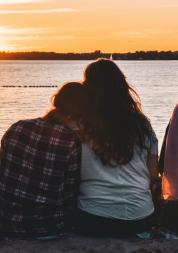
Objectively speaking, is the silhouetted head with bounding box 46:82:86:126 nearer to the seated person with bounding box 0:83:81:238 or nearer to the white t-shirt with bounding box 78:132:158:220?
the seated person with bounding box 0:83:81:238

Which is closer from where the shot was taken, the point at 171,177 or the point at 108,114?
the point at 108,114

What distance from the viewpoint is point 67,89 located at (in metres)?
4.49

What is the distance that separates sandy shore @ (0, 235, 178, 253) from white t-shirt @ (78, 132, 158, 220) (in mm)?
205

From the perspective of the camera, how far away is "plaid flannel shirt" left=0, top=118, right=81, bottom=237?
4527 millimetres

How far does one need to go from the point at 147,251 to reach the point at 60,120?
1.20 m

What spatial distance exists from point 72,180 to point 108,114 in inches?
23.2

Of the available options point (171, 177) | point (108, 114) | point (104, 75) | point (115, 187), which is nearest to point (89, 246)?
point (115, 187)

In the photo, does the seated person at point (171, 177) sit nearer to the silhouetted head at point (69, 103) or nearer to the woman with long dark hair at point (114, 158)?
the woman with long dark hair at point (114, 158)

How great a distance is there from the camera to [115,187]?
4602 millimetres

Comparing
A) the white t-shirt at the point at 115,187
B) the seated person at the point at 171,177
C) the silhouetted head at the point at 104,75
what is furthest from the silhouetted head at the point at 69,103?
the seated person at the point at 171,177

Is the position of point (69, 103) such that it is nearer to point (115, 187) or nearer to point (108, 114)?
point (108, 114)

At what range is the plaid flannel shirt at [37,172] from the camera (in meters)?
4.53

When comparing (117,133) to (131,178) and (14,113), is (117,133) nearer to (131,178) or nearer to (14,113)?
(131,178)

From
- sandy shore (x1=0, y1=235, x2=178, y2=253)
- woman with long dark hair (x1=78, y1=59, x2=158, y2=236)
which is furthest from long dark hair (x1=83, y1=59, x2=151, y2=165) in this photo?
sandy shore (x1=0, y1=235, x2=178, y2=253)
